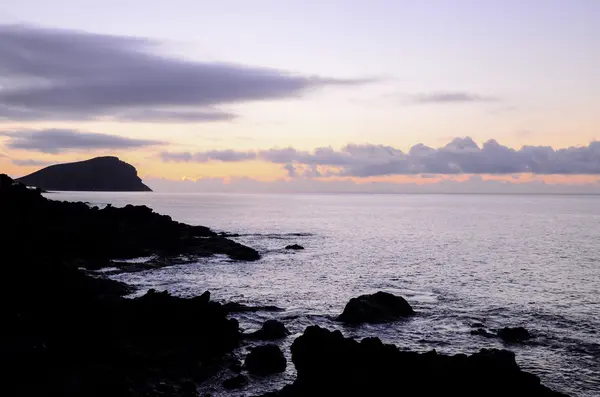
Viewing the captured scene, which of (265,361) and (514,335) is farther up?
(265,361)

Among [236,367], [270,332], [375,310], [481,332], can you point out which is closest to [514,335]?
[481,332]

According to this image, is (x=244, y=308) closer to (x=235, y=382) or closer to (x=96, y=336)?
(x=235, y=382)

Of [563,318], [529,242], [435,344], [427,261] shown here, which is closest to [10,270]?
[435,344]

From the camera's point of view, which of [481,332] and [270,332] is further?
[481,332]

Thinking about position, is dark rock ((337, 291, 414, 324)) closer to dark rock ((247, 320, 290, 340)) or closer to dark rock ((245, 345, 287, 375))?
dark rock ((247, 320, 290, 340))

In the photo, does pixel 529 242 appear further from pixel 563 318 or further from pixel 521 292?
pixel 563 318

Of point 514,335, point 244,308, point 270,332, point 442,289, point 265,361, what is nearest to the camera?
point 265,361

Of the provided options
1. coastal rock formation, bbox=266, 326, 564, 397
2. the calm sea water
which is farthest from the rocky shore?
the calm sea water

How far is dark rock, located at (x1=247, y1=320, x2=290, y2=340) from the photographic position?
32969 millimetres

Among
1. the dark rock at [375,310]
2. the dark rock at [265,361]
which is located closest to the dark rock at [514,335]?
the dark rock at [375,310]

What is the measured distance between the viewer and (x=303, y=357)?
22859 mm

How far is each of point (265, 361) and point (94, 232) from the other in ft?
157

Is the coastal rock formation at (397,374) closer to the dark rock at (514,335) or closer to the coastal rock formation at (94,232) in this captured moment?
the dark rock at (514,335)

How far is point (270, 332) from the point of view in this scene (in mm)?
33219
